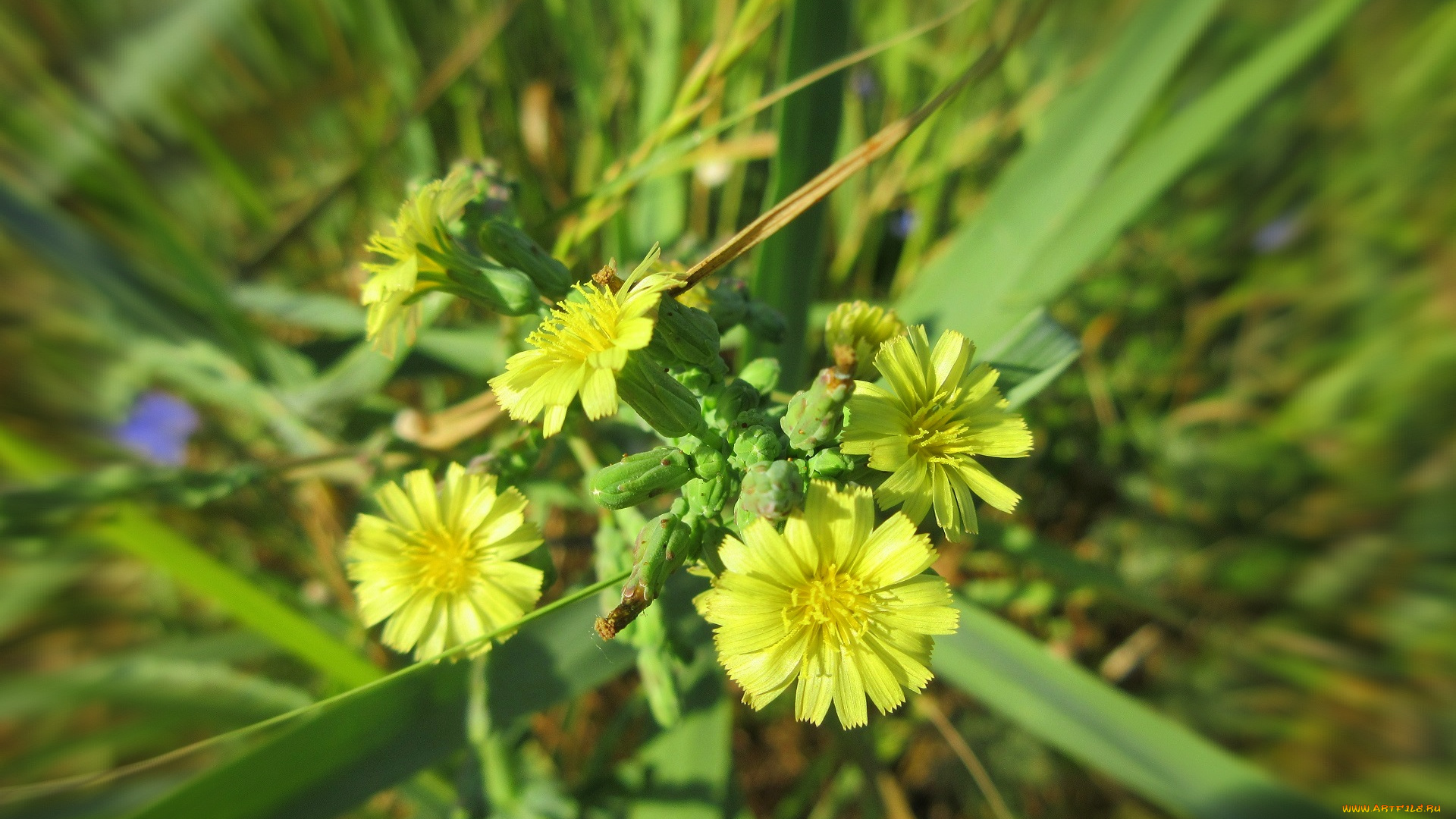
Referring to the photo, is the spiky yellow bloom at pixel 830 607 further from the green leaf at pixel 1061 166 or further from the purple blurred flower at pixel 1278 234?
the purple blurred flower at pixel 1278 234

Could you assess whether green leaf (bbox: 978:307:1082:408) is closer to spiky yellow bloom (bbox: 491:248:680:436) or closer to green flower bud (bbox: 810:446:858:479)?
green flower bud (bbox: 810:446:858:479)

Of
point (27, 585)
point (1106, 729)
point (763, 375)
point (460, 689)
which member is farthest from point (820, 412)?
point (27, 585)

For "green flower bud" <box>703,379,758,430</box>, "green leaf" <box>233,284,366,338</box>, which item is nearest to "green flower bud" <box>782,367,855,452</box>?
"green flower bud" <box>703,379,758,430</box>

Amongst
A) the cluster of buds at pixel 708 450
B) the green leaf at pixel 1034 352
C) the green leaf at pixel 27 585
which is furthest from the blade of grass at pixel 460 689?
the green leaf at pixel 27 585

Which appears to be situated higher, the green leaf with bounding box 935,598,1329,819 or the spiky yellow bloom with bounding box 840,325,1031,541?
the spiky yellow bloom with bounding box 840,325,1031,541

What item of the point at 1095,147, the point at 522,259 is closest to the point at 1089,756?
the point at 1095,147

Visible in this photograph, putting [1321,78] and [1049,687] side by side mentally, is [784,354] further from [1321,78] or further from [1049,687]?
[1321,78]
